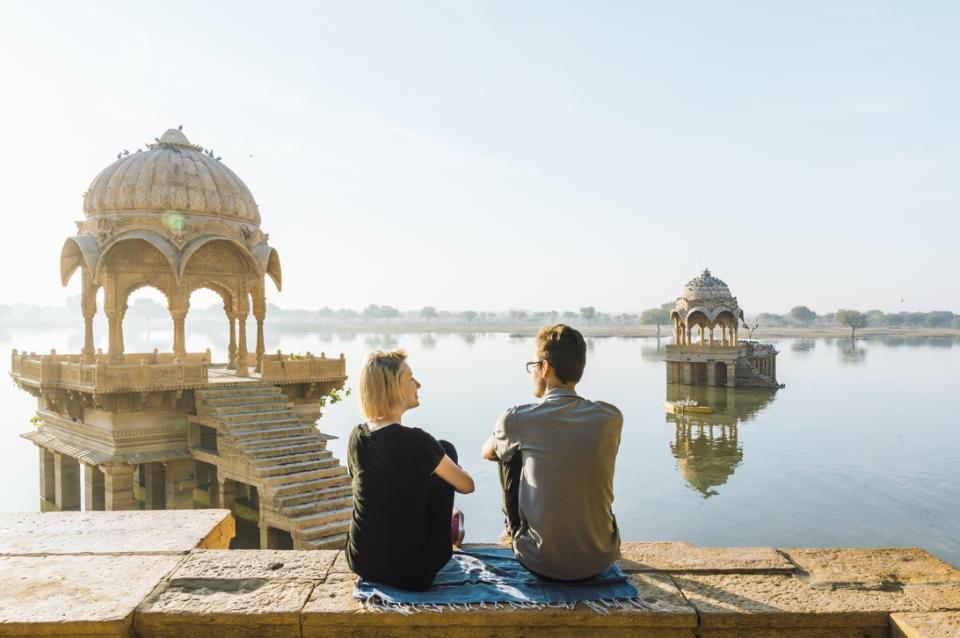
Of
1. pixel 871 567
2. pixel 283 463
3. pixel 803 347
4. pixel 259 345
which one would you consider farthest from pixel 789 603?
pixel 803 347

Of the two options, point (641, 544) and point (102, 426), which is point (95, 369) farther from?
point (641, 544)

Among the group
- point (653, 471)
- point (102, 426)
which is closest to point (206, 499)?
point (102, 426)

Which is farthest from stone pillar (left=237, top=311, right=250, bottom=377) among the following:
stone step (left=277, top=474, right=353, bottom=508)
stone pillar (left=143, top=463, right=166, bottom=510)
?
stone step (left=277, top=474, right=353, bottom=508)

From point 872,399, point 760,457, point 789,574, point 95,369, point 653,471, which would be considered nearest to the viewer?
point 789,574

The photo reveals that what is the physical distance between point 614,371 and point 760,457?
3780 centimetres

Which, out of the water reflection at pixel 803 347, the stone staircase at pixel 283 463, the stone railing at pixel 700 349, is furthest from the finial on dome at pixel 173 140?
the water reflection at pixel 803 347

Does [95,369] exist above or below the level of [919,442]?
above

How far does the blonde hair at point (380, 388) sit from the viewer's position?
3.39m

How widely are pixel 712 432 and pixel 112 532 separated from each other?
2982 cm

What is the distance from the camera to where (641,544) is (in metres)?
4.16

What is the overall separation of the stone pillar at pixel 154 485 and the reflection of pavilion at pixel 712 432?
50.4 feet

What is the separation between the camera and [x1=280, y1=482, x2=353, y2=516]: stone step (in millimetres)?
11539

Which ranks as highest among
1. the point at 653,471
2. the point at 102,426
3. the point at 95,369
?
the point at 95,369

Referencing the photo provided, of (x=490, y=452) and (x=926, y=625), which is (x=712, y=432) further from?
(x=490, y=452)
